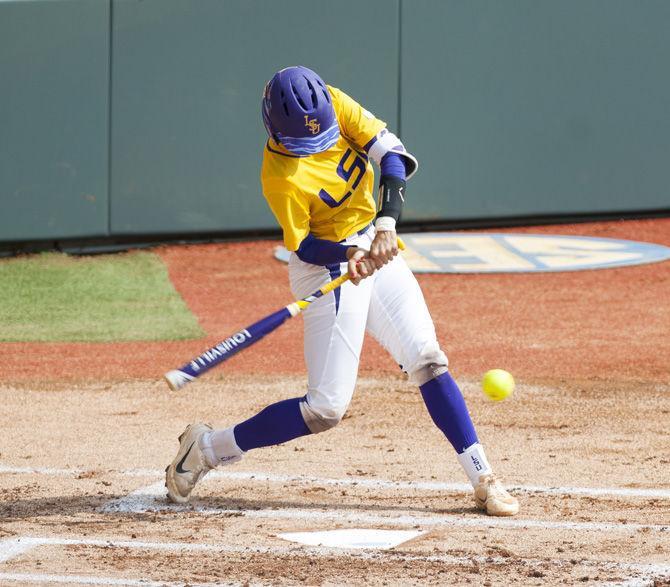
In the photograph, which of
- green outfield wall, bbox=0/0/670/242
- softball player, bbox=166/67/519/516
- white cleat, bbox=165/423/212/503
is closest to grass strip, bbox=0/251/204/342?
green outfield wall, bbox=0/0/670/242

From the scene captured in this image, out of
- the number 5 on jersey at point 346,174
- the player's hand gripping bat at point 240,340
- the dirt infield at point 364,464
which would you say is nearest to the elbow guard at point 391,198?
the number 5 on jersey at point 346,174

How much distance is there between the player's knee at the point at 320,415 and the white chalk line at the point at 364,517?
38 cm

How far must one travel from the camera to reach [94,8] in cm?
1252

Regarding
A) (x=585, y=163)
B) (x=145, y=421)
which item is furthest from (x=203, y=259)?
(x=145, y=421)

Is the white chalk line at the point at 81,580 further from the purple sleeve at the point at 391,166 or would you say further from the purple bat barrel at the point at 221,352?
the purple sleeve at the point at 391,166

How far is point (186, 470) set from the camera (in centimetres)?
545

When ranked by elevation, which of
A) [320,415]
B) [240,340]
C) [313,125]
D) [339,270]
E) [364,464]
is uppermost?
[313,125]

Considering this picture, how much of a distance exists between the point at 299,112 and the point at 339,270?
0.73 metres

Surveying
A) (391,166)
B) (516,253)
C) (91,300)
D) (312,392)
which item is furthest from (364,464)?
(516,253)

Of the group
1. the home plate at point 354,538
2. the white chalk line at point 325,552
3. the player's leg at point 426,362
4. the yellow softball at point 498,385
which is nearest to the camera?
the white chalk line at point 325,552

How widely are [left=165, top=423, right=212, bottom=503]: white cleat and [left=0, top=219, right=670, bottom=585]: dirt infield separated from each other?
70mm

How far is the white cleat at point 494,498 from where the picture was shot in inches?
204

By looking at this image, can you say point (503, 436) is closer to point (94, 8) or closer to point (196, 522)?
point (196, 522)

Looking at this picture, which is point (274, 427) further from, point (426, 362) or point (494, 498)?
point (494, 498)
